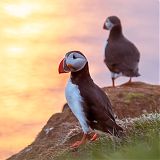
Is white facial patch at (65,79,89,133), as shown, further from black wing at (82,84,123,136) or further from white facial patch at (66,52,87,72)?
white facial patch at (66,52,87,72)

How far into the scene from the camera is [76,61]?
10828mm

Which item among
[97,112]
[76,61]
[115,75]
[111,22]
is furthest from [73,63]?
[111,22]

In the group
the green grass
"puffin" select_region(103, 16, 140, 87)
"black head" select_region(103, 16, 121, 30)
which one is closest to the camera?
the green grass

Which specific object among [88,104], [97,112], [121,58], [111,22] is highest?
[111,22]

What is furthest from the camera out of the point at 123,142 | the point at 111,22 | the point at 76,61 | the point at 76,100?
the point at 111,22

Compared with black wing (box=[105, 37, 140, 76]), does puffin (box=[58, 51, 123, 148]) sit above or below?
above

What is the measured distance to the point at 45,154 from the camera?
12.3 meters

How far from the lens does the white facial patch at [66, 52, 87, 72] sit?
10.8 metres

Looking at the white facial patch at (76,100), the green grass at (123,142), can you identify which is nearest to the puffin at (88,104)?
the white facial patch at (76,100)

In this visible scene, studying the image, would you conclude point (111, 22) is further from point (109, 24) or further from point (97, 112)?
point (97, 112)

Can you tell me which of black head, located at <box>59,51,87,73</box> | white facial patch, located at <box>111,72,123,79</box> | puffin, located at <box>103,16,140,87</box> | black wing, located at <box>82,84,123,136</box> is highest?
black head, located at <box>59,51,87,73</box>

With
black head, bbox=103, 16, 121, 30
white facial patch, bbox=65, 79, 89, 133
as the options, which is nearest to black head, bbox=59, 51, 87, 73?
white facial patch, bbox=65, 79, 89, 133

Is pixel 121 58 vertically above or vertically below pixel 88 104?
below

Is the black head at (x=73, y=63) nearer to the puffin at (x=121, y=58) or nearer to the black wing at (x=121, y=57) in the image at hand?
A: the puffin at (x=121, y=58)
